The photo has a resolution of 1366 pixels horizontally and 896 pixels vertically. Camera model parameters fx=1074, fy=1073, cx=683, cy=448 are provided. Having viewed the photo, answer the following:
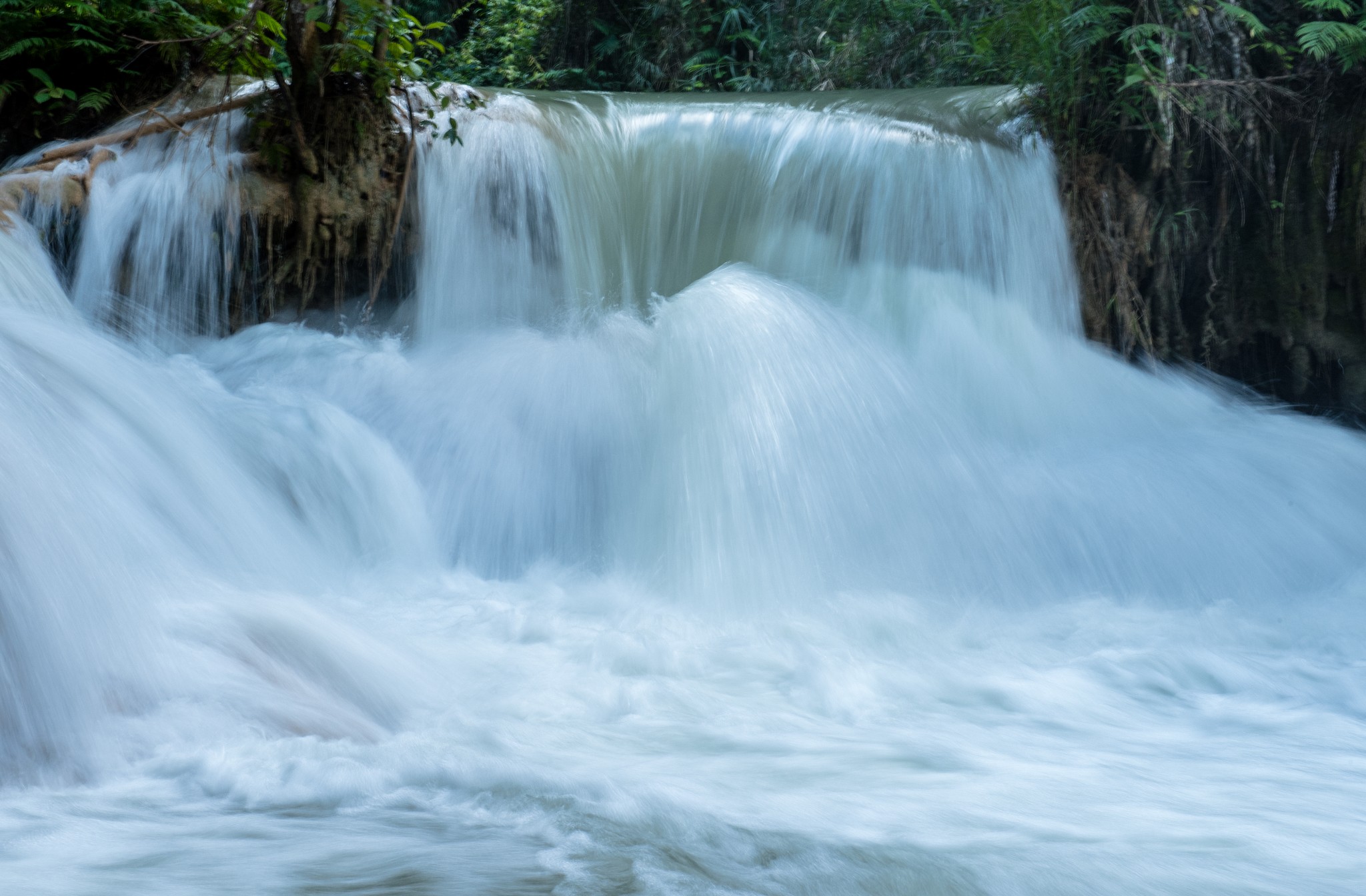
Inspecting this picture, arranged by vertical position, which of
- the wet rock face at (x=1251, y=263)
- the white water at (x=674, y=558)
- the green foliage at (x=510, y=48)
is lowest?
the white water at (x=674, y=558)

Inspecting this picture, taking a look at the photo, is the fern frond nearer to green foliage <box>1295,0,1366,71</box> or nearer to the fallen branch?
green foliage <box>1295,0,1366,71</box>

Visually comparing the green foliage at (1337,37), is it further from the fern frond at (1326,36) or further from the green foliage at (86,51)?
the green foliage at (86,51)

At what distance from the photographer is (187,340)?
16.9ft

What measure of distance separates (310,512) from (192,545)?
72cm

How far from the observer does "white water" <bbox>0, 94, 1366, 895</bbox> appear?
195 centimetres

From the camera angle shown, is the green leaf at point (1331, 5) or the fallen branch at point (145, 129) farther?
the fallen branch at point (145, 129)

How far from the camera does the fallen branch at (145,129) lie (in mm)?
5203

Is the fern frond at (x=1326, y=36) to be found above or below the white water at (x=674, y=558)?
above

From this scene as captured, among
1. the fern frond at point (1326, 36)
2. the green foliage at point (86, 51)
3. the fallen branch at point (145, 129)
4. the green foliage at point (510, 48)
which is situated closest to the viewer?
the fern frond at point (1326, 36)

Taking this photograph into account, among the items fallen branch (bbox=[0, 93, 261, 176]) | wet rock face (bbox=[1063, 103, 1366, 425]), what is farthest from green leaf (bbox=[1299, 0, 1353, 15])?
fallen branch (bbox=[0, 93, 261, 176])

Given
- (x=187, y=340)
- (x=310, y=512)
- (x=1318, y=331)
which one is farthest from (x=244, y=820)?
(x=1318, y=331)

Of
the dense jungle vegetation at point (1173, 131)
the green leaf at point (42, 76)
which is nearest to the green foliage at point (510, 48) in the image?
the dense jungle vegetation at point (1173, 131)

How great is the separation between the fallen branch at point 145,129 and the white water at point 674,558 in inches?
14.6

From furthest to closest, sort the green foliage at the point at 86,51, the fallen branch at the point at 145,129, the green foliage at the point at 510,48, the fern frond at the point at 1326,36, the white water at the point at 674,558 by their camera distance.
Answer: the green foliage at the point at 510,48 → the green foliage at the point at 86,51 → the fallen branch at the point at 145,129 → the fern frond at the point at 1326,36 → the white water at the point at 674,558
